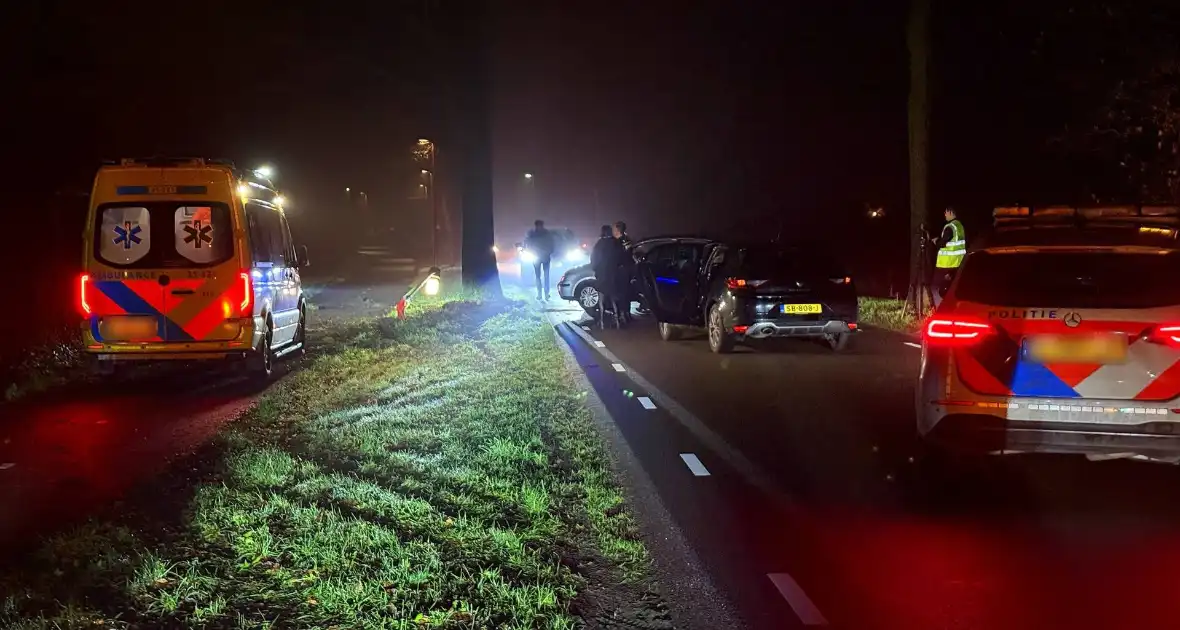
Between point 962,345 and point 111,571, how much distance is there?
196 inches

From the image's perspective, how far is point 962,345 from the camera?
5816mm

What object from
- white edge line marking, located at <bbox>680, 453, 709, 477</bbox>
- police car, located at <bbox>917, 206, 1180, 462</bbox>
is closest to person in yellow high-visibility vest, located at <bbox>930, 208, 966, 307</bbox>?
police car, located at <bbox>917, 206, 1180, 462</bbox>

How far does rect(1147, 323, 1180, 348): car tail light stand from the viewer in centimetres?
534

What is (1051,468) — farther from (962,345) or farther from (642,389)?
(642,389)

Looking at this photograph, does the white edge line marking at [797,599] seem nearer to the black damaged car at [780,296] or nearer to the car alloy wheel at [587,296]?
the black damaged car at [780,296]

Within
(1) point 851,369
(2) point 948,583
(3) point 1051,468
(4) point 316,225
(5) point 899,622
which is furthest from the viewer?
(4) point 316,225

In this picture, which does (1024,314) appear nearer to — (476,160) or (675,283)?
(675,283)

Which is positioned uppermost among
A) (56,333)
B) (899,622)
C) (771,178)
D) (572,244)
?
(771,178)

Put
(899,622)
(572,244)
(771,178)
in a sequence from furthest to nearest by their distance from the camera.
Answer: (771,178)
(572,244)
(899,622)

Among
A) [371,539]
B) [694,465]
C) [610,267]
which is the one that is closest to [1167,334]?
[694,465]

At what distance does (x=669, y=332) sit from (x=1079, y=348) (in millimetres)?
9016

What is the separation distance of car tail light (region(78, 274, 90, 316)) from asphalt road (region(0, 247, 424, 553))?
3.05 feet

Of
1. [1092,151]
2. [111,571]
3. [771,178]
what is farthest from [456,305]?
[771,178]

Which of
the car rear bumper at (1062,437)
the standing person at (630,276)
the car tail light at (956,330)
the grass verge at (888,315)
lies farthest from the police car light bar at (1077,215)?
the standing person at (630,276)
